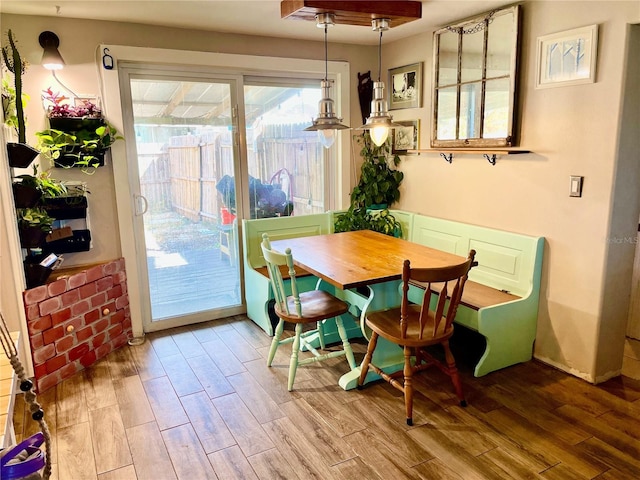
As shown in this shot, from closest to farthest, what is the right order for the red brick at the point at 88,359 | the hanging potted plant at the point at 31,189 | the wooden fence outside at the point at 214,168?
the hanging potted plant at the point at 31,189 → the red brick at the point at 88,359 → the wooden fence outside at the point at 214,168

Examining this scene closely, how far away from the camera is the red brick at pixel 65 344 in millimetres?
2824

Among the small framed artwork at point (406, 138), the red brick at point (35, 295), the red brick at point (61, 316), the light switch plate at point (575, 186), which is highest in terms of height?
the small framed artwork at point (406, 138)

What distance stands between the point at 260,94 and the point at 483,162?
5.94 ft

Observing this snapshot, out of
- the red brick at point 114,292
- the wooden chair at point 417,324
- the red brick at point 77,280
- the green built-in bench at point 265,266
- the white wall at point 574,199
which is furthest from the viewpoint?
the green built-in bench at point 265,266

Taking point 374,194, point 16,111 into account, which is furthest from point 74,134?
point 374,194

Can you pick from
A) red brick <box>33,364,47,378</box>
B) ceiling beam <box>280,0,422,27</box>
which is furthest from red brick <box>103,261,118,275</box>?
ceiling beam <box>280,0,422,27</box>

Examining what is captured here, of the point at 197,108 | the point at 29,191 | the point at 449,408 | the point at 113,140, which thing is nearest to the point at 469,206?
the point at 449,408

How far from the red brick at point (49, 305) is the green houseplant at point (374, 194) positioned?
212 centimetres

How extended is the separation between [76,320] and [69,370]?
1.01ft

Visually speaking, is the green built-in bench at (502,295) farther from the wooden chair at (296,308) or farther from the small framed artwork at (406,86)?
the small framed artwork at (406,86)

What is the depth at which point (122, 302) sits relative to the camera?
10.9 feet

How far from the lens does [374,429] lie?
2318 mm

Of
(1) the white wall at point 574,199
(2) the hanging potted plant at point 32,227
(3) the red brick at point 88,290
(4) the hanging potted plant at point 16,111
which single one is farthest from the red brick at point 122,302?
(1) the white wall at point 574,199

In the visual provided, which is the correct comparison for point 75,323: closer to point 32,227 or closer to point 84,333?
point 84,333
